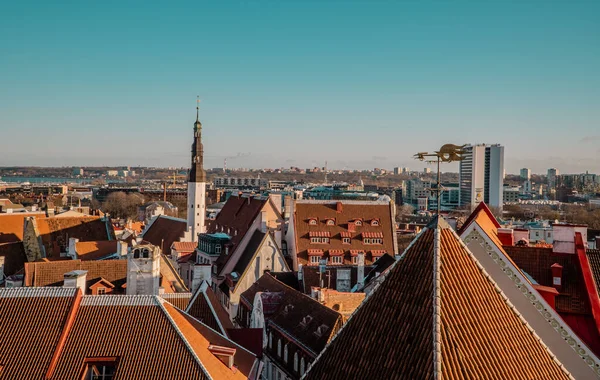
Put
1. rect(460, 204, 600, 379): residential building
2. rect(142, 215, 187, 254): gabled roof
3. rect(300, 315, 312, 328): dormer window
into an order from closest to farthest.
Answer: rect(460, 204, 600, 379): residential building, rect(300, 315, 312, 328): dormer window, rect(142, 215, 187, 254): gabled roof

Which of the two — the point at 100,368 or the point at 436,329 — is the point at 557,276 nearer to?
the point at 436,329

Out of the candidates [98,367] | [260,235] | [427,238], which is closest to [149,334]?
[98,367]

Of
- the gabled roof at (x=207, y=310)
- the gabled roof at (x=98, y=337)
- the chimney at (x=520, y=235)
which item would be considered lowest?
the gabled roof at (x=207, y=310)

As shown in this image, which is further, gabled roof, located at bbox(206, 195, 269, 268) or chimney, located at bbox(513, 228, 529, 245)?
gabled roof, located at bbox(206, 195, 269, 268)

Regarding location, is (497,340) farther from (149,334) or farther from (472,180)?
(472,180)

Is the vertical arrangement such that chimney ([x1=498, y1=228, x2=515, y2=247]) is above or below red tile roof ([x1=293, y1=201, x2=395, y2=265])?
above

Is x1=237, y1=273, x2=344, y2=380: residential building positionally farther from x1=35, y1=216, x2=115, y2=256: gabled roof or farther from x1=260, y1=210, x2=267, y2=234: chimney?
x1=35, y1=216, x2=115, y2=256: gabled roof

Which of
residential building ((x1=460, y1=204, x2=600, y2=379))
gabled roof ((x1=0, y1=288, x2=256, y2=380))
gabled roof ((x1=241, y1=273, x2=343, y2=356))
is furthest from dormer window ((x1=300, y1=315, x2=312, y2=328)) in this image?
residential building ((x1=460, y1=204, x2=600, y2=379))

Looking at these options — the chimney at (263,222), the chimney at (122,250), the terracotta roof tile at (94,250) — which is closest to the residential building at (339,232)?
the chimney at (263,222)

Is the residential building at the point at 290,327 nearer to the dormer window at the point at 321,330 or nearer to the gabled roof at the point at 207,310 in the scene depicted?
the dormer window at the point at 321,330
